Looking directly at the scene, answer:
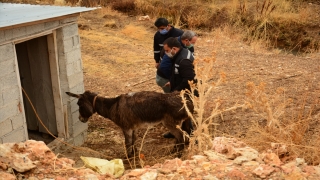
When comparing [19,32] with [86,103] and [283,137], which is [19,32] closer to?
[86,103]

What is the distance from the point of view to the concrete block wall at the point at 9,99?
5160 millimetres

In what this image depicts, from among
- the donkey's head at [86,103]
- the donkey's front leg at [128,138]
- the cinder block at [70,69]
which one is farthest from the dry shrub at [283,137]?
the cinder block at [70,69]

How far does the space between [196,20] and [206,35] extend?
1.72 meters

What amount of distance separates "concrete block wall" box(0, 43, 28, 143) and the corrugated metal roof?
0.36 m

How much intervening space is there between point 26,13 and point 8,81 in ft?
4.30

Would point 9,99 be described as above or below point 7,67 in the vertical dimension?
below

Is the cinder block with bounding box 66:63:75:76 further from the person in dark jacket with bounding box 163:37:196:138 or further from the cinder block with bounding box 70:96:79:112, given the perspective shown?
the person in dark jacket with bounding box 163:37:196:138

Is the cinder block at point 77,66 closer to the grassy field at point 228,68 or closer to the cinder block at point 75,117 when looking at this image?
the cinder block at point 75,117

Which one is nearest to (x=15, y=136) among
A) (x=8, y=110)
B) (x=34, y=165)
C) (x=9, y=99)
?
(x=8, y=110)

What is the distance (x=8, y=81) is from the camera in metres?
5.26

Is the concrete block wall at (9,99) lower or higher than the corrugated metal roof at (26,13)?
lower

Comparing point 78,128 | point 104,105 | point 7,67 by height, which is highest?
point 7,67

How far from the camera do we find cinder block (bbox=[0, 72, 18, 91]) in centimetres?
516

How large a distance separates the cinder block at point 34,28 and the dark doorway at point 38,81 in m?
0.61
